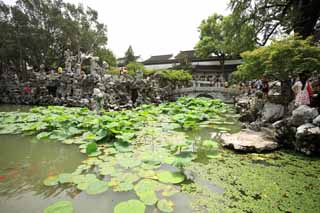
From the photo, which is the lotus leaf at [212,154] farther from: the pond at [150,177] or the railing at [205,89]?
the railing at [205,89]

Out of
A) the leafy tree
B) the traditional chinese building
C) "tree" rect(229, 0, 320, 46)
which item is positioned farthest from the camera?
the traditional chinese building

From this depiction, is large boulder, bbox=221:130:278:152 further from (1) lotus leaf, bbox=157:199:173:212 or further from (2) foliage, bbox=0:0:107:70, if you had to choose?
(2) foliage, bbox=0:0:107:70

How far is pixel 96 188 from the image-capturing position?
2.54 metres

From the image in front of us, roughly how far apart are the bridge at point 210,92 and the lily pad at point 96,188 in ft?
52.7

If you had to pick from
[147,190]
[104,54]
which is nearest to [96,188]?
[147,190]

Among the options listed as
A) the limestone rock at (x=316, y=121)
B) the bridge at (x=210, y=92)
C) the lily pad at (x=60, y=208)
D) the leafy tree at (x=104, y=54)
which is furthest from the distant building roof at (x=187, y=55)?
the lily pad at (x=60, y=208)

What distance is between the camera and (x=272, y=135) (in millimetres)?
4934

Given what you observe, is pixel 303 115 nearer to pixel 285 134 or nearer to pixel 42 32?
pixel 285 134

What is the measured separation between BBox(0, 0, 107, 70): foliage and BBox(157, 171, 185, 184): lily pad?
1855 centimetres

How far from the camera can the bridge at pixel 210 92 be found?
17.3 metres

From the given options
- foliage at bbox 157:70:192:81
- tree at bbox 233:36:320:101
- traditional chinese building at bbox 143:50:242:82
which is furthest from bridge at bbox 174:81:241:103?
tree at bbox 233:36:320:101

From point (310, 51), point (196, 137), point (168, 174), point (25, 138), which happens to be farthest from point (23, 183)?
point (310, 51)

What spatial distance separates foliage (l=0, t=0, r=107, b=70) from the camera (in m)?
16.3

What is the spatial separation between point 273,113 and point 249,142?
243 centimetres
